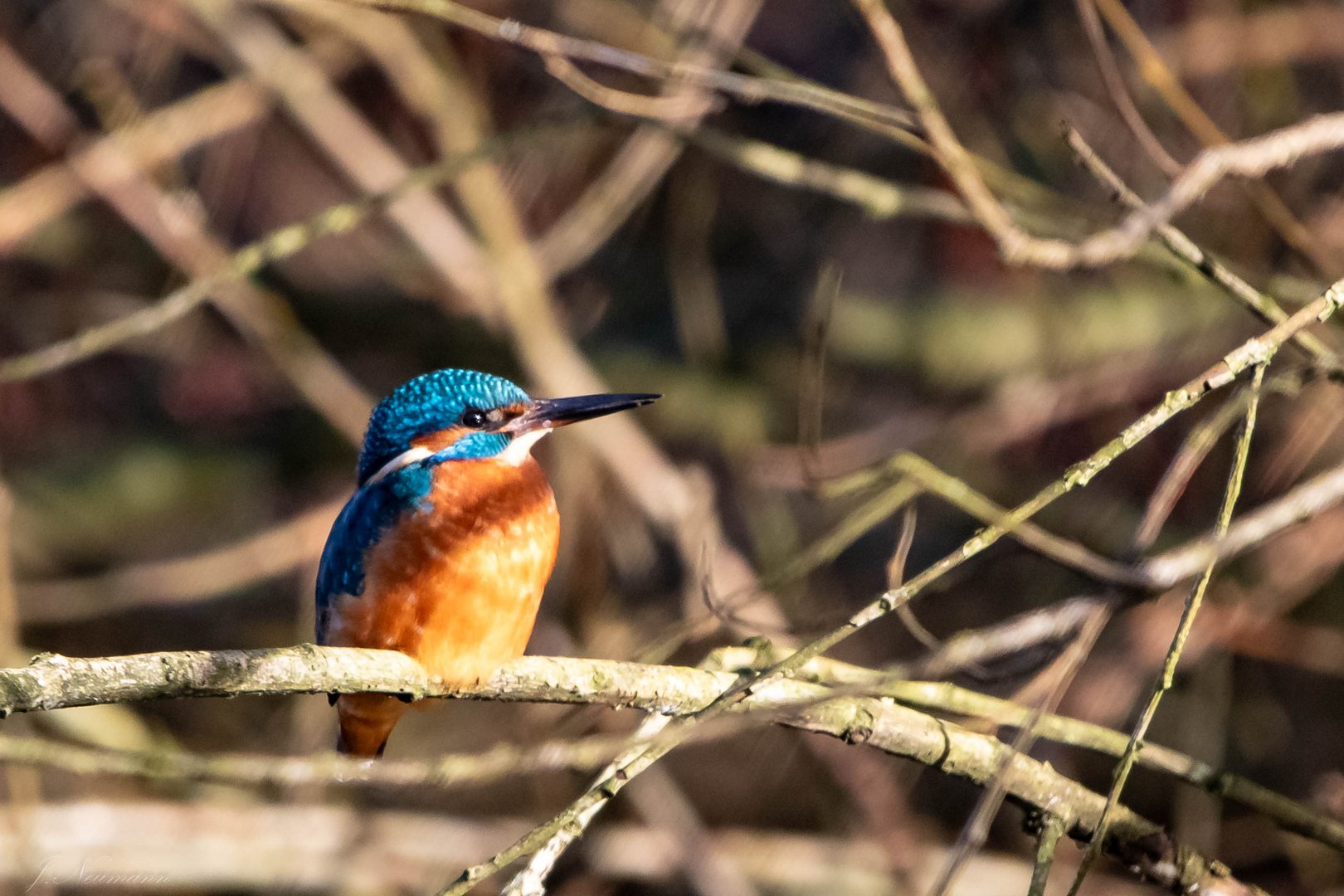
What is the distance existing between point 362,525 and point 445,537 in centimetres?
21

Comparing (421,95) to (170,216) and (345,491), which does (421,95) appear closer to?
(170,216)

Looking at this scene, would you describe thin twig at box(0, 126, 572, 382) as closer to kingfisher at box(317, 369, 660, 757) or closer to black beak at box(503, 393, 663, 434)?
kingfisher at box(317, 369, 660, 757)

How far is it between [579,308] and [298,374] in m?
1.49

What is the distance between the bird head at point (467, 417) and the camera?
2887 millimetres

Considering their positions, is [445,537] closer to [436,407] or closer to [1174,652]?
[436,407]

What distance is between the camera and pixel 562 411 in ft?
9.62

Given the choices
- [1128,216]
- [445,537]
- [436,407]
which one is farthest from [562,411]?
[1128,216]

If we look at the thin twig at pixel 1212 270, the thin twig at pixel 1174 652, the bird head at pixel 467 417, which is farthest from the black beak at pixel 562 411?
the thin twig at pixel 1174 652

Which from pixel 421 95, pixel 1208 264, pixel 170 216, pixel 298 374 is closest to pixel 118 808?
pixel 298 374

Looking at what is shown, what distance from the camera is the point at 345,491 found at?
5.48 meters

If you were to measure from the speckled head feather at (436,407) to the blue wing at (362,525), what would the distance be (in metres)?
0.16

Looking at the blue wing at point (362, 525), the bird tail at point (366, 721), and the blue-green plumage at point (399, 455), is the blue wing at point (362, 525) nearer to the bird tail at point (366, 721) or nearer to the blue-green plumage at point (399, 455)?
the blue-green plumage at point (399, 455)

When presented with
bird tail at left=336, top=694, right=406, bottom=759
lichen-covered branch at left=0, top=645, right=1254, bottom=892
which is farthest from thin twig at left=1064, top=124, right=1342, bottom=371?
bird tail at left=336, top=694, right=406, bottom=759

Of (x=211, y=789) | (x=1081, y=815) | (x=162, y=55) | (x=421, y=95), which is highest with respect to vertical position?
(x=162, y=55)
